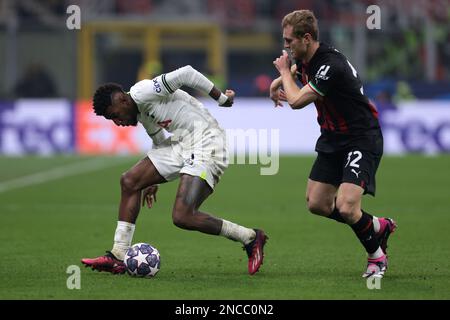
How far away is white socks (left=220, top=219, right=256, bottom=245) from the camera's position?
1005 centimetres

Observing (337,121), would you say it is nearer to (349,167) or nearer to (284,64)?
(349,167)

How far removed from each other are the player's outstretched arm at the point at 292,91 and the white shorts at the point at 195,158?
3.04 ft

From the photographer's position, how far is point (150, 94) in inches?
389

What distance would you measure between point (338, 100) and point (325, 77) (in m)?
0.31

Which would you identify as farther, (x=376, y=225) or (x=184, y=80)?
(x=376, y=225)

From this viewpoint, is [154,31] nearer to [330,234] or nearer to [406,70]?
[406,70]

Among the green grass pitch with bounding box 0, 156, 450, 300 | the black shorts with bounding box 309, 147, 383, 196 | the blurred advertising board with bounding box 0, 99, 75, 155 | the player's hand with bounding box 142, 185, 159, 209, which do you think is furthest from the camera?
the blurred advertising board with bounding box 0, 99, 75, 155

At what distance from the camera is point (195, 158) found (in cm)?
1002

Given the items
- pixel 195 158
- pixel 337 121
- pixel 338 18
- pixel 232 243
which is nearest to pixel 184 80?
pixel 195 158

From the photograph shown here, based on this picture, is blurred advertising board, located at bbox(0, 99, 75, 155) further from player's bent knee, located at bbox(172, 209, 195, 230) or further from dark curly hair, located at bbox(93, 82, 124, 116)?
player's bent knee, located at bbox(172, 209, 195, 230)

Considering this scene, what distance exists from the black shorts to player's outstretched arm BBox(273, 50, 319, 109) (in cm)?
59

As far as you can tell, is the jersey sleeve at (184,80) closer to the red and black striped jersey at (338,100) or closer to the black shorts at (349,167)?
the red and black striped jersey at (338,100)

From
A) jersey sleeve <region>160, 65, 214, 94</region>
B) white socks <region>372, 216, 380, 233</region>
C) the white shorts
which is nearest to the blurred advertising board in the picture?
the white shorts

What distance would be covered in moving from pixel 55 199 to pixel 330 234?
5.69 meters
